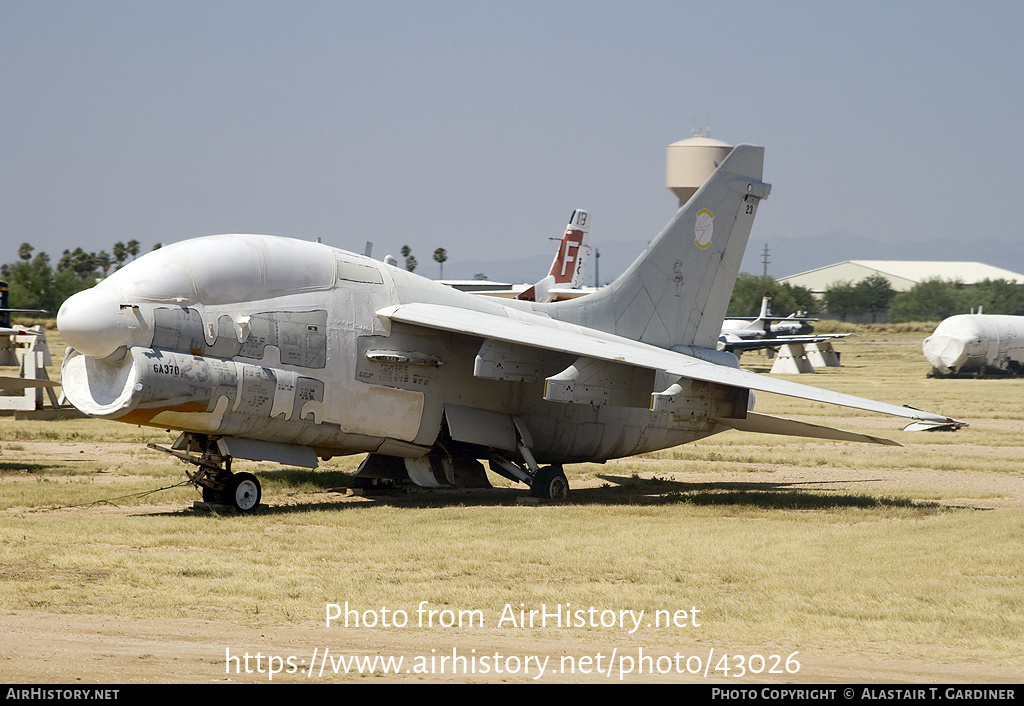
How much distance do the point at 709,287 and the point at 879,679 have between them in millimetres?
13681

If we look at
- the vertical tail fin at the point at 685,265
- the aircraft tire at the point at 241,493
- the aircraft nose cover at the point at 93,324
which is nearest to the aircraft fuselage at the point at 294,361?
the aircraft nose cover at the point at 93,324

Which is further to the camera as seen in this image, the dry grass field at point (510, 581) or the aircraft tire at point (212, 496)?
the aircraft tire at point (212, 496)

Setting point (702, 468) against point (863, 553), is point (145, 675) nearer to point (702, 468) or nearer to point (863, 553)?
point (863, 553)

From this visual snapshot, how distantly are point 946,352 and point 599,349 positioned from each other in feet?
165

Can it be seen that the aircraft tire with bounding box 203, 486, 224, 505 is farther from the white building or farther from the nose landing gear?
the white building

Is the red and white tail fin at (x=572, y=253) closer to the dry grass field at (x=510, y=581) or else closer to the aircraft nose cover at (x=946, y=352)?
the aircraft nose cover at (x=946, y=352)

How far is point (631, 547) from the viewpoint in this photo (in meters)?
13.1

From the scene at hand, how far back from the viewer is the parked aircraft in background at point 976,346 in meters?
61.3

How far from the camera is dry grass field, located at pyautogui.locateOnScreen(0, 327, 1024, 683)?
7.91 metres

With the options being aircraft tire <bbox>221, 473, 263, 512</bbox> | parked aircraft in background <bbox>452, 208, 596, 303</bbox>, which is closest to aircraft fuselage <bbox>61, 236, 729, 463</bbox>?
aircraft tire <bbox>221, 473, 263, 512</bbox>

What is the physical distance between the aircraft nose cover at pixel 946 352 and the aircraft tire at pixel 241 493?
173 ft

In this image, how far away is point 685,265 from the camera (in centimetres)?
2048
